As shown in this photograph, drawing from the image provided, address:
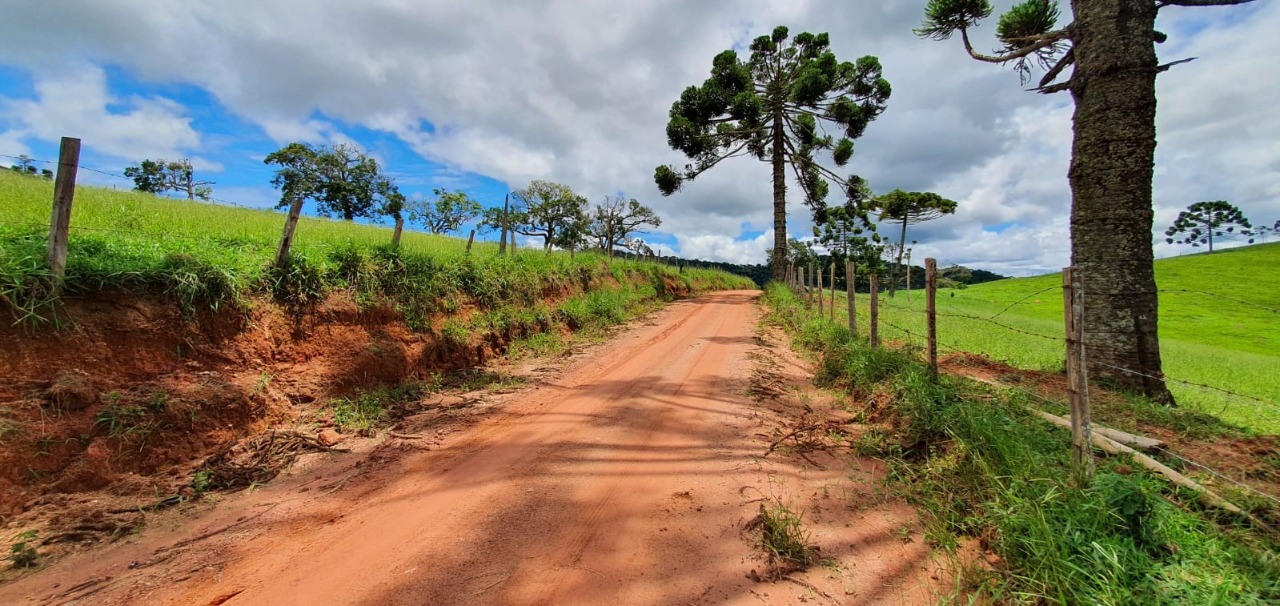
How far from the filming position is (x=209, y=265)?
460 centimetres

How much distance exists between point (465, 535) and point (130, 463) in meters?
2.83

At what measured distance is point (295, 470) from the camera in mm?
3898

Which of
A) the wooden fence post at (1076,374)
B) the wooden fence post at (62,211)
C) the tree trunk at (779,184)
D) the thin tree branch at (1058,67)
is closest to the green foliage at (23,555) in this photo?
the wooden fence post at (62,211)

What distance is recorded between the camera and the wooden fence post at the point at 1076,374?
3041 millimetres

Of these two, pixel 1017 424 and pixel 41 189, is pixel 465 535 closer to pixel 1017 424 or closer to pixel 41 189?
pixel 1017 424

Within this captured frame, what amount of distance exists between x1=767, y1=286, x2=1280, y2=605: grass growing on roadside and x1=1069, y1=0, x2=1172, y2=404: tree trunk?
199 centimetres

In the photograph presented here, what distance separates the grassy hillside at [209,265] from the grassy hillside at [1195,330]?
6919 millimetres

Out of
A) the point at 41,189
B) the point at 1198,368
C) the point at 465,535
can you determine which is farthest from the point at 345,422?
the point at 1198,368

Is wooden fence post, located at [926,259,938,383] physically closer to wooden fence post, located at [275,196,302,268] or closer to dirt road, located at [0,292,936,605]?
dirt road, located at [0,292,936,605]

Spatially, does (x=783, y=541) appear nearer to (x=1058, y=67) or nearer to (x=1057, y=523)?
(x=1057, y=523)

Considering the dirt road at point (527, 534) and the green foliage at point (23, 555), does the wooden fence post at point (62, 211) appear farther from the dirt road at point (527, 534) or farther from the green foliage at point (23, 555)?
the dirt road at point (527, 534)

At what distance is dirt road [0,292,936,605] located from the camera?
2.45m

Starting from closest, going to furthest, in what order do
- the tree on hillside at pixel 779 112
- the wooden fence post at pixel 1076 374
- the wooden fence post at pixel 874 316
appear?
the wooden fence post at pixel 1076 374
the wooden fence post at pixel 874 316
the tree on hillside at pixel 779 112

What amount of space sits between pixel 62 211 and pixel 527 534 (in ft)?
15.0
